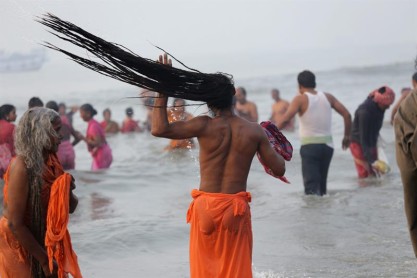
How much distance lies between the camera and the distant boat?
40.3 metres

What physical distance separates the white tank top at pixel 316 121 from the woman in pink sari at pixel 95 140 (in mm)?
4705

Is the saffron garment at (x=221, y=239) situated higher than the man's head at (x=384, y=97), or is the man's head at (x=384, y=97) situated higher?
the man's head at (x=384, y=97)

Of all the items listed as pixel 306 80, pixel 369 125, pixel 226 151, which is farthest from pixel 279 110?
pixel 226 151

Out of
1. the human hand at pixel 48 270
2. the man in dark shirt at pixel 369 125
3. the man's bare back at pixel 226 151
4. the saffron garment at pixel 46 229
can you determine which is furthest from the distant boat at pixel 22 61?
the human hand at pixel 48 270

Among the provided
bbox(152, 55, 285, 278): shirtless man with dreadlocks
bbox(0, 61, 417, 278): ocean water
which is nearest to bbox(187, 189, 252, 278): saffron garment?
bbox(152, 55, 285, 278): shirtless man with dreadlocks

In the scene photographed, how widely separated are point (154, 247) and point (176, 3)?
83.7 ft

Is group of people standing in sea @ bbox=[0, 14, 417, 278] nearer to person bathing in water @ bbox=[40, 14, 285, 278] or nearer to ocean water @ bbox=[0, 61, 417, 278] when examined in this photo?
person bathing in water @ bbox=[40, 14, 285, 278]

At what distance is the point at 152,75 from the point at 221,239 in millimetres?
1088

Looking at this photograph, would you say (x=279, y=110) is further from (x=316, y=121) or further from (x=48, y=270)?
(x=48, y=270)

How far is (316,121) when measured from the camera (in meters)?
11.1

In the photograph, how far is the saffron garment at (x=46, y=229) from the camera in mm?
5039

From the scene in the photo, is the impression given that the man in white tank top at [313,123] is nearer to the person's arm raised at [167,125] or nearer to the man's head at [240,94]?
the person's arm raised at [167,125]

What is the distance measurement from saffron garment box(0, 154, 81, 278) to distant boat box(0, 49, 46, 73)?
34.6 m

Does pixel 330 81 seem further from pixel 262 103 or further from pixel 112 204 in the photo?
pixel 112 204
